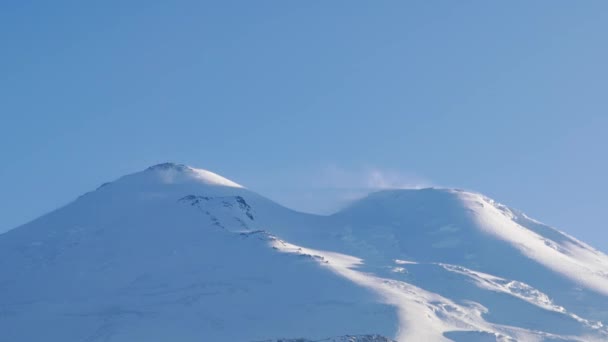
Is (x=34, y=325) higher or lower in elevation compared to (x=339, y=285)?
lower

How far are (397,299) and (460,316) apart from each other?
1033 cm

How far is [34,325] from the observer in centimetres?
18125

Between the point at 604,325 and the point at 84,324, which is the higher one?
the point at 604,325

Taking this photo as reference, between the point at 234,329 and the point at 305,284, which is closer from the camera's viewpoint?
the point at 234,329

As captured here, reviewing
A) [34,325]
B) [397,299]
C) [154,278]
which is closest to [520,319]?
[397,299]

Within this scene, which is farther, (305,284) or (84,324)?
(305,284)

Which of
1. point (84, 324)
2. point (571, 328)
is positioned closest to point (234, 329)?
point (84, 324)

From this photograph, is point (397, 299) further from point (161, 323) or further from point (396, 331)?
point (161, 323)

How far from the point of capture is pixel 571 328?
191250mm

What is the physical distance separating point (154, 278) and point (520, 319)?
199 ft

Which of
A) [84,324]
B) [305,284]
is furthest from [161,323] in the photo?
[305,284]

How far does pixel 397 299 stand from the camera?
191 meters

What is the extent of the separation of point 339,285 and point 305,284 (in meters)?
5.64

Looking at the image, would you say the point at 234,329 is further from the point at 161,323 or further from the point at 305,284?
the point at 305,284
